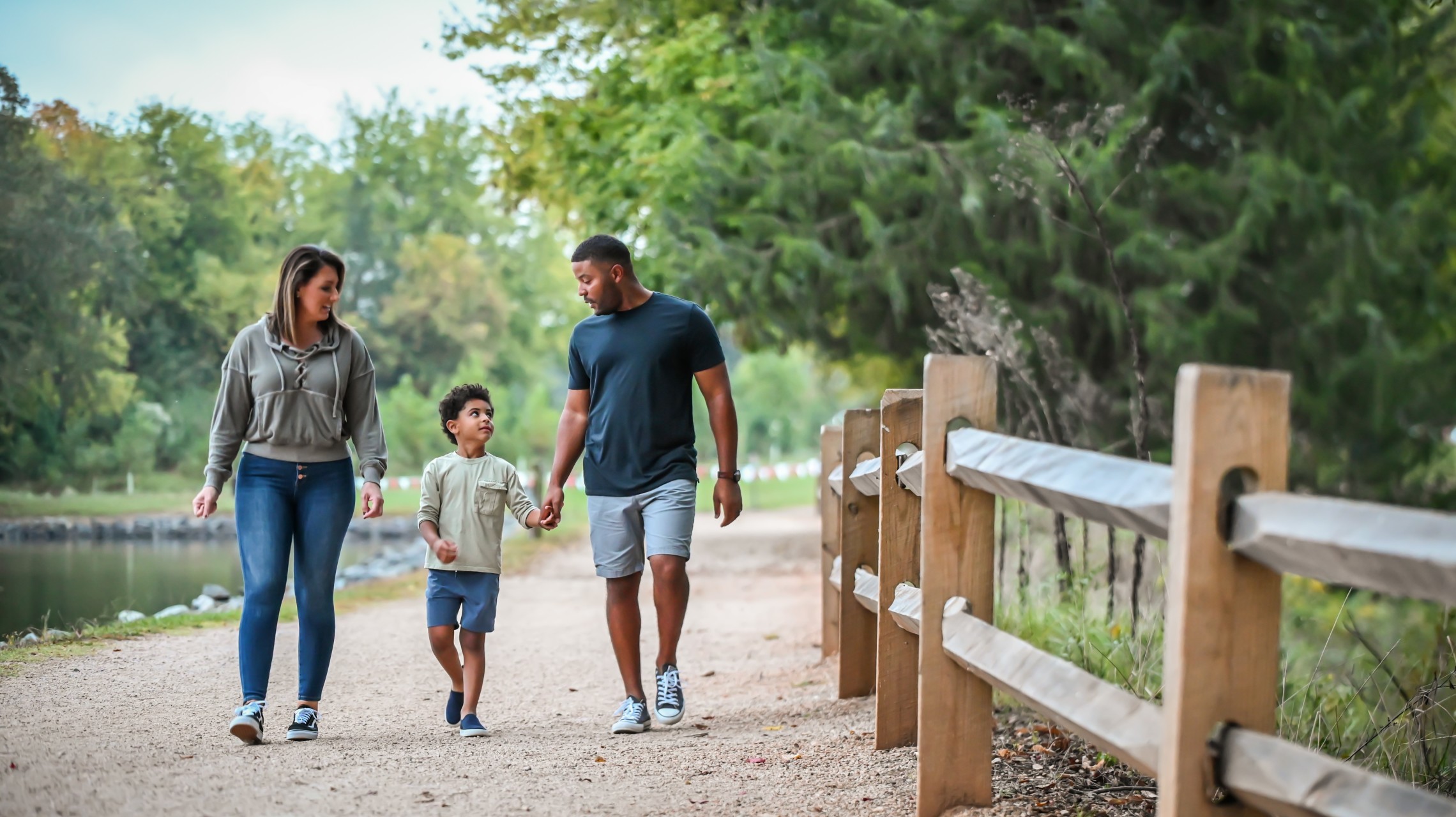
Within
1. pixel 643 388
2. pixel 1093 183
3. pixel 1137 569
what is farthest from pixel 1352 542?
pixel 1093 183

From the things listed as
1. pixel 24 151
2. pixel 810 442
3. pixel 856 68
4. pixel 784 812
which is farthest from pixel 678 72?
pixel 810 442

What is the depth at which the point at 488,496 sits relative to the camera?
5.12 metres

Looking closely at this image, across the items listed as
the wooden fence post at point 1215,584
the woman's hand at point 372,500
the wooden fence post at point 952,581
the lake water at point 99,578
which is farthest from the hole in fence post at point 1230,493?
the lake water at point 99,578

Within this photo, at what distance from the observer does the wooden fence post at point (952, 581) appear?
11.8 feet

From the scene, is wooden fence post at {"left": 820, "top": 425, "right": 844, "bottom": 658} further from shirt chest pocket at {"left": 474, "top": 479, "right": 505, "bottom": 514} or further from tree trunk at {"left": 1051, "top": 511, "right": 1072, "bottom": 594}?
shirt chest pocket at {"left": 474, "top": 479, "right": 505, "bottom": 514}

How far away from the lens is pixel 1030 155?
334 inches

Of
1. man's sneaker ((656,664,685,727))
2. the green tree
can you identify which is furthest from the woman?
the green tree

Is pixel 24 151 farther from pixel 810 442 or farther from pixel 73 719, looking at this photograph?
pixel 810 442

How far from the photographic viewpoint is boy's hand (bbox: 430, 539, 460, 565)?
5.00m

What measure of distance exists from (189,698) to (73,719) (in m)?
0.71

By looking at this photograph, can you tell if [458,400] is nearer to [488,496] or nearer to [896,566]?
[488,496]

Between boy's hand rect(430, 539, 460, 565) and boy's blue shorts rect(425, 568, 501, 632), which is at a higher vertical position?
boy's hand rect(430, 539, 460, 565)

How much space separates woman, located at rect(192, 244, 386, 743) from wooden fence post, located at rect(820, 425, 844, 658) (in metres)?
2.83

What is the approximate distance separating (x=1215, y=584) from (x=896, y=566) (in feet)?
7.53
